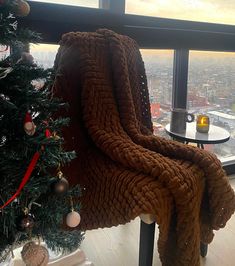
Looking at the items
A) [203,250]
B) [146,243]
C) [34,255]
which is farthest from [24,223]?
[203,250]

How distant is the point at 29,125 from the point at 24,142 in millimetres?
44

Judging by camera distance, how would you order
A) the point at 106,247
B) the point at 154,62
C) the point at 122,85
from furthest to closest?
1. the point at 154,62
2. the point at 106,247
3. the point at 122,85

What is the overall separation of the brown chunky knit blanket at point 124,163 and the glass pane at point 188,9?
48 centimetres

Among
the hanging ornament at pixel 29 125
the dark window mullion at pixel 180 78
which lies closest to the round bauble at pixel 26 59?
the hanging ornament at pixel 29 125

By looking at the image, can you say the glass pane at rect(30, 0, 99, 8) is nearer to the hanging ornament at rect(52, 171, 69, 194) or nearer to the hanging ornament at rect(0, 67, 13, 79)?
the hanging ornament at rect(0, 67, 13, 79)

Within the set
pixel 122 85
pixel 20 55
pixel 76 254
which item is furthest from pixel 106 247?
pixel 20 55

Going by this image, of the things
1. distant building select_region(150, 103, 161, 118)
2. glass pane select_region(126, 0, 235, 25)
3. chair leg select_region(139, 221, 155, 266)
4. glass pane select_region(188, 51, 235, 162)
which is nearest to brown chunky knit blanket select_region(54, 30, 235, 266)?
chair leg select_region(139, 221, 155, 266)

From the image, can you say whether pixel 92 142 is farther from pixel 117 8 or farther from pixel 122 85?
pixel 117 8

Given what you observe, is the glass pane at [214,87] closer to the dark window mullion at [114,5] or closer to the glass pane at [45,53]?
the dark window mullion at [114,5]

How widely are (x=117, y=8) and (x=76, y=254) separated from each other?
3.92ft

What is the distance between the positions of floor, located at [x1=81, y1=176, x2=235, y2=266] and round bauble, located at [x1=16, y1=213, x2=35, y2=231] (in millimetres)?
711

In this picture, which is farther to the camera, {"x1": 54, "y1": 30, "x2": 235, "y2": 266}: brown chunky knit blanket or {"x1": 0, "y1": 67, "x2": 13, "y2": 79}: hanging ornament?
{"x1": 54, "y1": 30, "x2": 235, "y2": 266}: brown chunky knit blanket

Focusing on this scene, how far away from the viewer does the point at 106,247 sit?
1.39m

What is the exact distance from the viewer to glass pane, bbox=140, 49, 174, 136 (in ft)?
5.61
